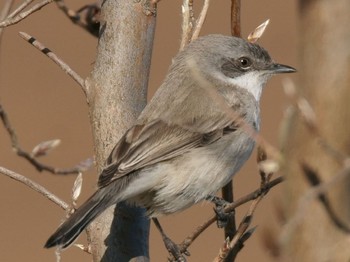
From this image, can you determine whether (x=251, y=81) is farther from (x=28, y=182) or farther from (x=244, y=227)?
(x=244, y=227)

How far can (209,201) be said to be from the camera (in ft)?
10.9

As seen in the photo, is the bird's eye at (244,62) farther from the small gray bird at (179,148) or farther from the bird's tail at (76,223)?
the bird's tail at (76,223)

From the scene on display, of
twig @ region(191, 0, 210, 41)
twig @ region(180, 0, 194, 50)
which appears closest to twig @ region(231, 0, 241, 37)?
twig @ region(191, 0, 210, 41)

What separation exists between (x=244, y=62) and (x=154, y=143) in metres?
0.86

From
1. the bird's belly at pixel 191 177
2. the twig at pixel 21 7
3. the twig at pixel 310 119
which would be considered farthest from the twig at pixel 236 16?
the twig at pixel 310 119

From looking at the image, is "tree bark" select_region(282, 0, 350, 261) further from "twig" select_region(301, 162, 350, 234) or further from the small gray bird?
the small gray bird

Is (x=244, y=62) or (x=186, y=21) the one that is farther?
(x=244, y=62)

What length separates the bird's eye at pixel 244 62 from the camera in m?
3.93

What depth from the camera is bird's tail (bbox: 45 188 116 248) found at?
2562mm

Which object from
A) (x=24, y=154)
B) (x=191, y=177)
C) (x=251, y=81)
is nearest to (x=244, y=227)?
(x=24, y=154)

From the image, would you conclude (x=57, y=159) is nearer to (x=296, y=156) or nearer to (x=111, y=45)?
(x=111, y=45)

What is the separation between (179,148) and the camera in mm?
3354

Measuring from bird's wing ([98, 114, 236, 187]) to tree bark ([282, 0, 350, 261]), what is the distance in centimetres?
168

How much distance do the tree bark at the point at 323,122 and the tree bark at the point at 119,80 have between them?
5.11ft
